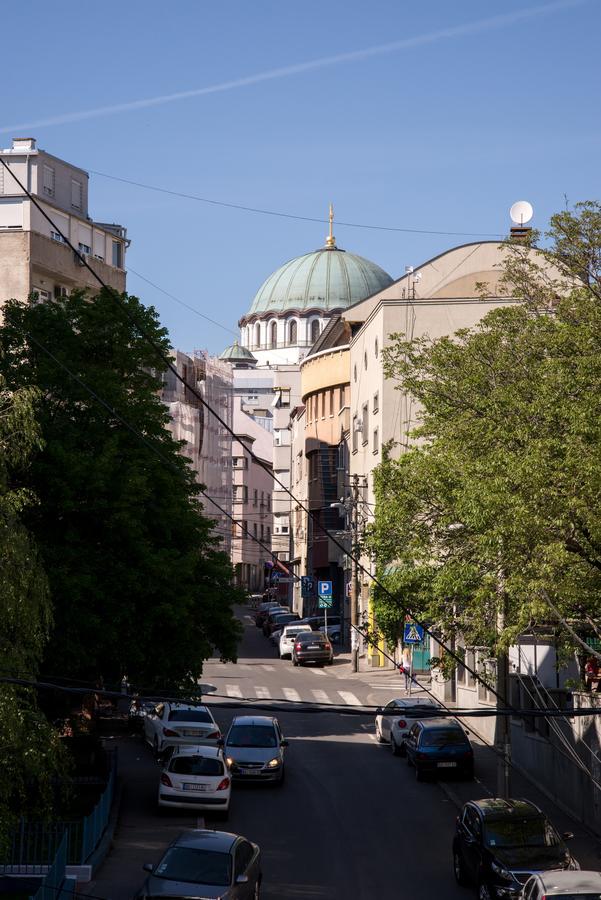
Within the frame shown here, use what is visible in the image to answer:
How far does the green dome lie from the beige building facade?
342 ft

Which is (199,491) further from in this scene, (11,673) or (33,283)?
(33,283)

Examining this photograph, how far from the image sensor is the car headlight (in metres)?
18.9

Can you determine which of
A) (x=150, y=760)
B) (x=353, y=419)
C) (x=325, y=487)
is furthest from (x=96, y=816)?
(x=325, y=487)

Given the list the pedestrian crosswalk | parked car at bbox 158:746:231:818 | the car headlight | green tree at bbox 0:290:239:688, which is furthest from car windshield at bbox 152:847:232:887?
the pedestrian crosswalk

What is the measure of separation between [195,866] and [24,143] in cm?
4702

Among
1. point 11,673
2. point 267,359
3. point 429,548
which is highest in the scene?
point 267,359

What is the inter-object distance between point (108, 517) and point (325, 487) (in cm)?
4950

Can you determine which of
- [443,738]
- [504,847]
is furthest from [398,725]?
[504,847]

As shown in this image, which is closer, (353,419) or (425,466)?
(425,466)

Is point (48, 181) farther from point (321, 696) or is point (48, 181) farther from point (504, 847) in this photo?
point (504, 847)

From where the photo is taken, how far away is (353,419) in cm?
6450

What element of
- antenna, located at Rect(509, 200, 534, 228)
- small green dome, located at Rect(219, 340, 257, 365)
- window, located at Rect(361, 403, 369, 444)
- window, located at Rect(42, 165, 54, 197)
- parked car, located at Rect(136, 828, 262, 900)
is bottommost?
parked car, located at Rect(136, 828, 262, 900)

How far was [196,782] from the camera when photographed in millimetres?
26000

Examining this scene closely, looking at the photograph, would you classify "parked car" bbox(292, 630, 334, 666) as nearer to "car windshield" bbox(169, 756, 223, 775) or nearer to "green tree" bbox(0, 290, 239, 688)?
"green tree" bbox(0, 290, 239, 688)
